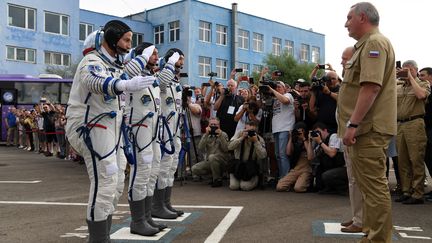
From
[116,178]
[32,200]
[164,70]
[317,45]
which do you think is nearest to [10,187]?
[32,200]

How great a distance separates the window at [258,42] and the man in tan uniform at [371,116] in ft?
150

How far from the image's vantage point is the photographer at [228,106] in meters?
10.4

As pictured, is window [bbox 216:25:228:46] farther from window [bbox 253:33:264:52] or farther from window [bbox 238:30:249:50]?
window [bbox 253:33:264:52]

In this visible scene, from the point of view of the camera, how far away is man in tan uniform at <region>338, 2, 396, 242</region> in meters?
4.02

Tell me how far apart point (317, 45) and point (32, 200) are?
5282 cm

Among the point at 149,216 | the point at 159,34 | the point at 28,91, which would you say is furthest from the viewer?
the point at 159,34

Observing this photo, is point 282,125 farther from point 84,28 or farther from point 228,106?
point 84,28

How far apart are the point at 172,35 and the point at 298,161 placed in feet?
122

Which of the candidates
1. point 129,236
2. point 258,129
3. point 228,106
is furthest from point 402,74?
point 129,236

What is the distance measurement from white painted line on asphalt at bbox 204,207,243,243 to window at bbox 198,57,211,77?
37.7 m

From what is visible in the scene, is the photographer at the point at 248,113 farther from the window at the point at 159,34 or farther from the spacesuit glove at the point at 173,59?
the window at the point at 159,34

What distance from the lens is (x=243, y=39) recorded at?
1898 inches

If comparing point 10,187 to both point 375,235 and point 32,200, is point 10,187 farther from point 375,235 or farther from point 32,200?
point 375,235

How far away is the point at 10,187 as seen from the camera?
9.35 metres
